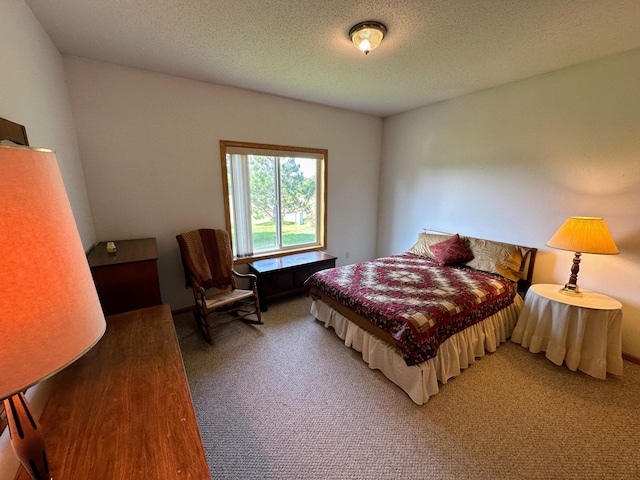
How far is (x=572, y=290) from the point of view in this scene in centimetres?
228

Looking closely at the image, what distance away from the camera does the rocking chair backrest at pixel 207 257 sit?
269 centimetres

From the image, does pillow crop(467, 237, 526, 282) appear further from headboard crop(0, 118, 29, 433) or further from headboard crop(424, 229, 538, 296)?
headboard crop(0, 118, 29, 433)

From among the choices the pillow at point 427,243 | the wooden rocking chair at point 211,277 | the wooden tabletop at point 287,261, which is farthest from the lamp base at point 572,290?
the wooden rocking chair at point 211,277

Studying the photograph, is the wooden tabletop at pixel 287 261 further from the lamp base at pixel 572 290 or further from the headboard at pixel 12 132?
the lamp base at pixel 572 290

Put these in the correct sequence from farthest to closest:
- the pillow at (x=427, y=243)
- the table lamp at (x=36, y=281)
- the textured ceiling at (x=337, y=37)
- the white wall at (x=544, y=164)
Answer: the pillow at (x=427, y=243) → the white wall at (x=544, y=164) → the textured ceiling at (x=337, y=37) → the table lamp at (x=36, y=281)

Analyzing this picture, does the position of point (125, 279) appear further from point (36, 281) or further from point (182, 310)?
point (36, 281)

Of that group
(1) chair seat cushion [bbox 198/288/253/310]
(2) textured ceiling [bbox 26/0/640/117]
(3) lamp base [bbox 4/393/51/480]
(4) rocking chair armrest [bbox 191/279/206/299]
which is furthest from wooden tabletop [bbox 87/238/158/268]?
(2) textured ceiling [bbox 26/0/640/117]

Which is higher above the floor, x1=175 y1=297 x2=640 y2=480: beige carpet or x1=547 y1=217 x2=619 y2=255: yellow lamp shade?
x1=547 y1=217 x2=619 y2=255: yellow lamp shade

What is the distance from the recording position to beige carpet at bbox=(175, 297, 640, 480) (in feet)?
4.69

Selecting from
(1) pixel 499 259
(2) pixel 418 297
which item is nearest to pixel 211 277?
(2) pixel 418 297

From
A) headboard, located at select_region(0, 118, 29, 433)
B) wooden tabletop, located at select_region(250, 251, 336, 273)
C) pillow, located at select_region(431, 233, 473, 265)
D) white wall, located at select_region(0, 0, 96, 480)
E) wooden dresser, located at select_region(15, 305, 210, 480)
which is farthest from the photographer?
wooden tabletop, located at select_region(250, 251, 336, 273)

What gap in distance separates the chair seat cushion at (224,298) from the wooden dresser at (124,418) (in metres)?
1.21

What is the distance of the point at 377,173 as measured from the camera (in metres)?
4.45

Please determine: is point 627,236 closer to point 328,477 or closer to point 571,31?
point 571,31
